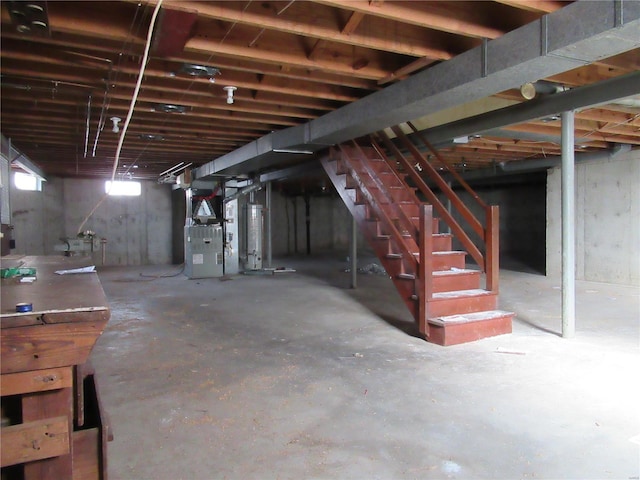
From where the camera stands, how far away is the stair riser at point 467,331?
3832mm

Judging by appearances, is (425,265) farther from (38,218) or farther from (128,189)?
(128,189)

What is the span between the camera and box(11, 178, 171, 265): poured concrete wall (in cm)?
969

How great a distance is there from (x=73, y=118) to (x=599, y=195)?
806 centimetres

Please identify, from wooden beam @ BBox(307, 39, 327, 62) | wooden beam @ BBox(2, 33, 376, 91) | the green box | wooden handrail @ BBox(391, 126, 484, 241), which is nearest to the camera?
the green box

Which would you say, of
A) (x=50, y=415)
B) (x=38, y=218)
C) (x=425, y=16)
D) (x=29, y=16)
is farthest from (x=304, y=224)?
(x=50, y=415)

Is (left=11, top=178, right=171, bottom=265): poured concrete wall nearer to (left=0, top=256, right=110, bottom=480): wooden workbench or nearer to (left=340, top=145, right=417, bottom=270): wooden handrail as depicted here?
(left=340, top=145, right=417, bottom=270): wooden handrail

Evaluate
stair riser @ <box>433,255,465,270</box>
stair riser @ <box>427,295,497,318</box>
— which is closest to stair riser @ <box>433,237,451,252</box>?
stair riser @ <box>433,255,465,270</box>

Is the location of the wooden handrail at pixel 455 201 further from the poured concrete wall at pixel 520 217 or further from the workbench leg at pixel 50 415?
the poured concrete wall at pixel 520 217

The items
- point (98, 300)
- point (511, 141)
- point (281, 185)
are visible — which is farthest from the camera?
point (281, 185)

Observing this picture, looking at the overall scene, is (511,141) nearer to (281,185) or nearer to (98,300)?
(98,300)

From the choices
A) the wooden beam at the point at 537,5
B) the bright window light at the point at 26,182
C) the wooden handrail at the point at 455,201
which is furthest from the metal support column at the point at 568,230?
the bright window light at the point at 26,182

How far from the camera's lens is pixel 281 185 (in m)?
13.4

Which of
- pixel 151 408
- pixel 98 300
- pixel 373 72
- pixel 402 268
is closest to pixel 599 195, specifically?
pixel 402 268

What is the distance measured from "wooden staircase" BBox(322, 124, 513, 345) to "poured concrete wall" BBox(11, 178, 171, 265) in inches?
297
